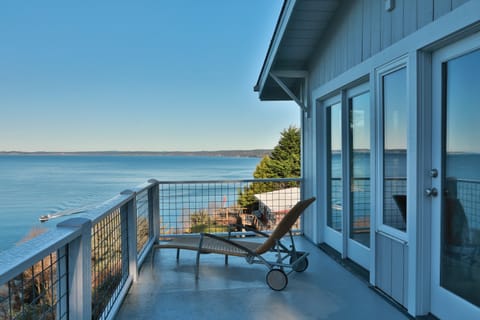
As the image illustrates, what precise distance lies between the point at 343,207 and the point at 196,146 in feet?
121

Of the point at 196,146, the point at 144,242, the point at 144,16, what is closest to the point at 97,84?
the point at 144,16

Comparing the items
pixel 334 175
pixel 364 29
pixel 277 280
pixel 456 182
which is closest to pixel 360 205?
pixel 334 175

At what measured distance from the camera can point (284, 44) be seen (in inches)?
177

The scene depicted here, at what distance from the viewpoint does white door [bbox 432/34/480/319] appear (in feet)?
6.84

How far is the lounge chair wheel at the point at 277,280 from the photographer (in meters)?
3.15

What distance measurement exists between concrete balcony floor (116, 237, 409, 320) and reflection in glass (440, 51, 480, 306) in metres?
0.61

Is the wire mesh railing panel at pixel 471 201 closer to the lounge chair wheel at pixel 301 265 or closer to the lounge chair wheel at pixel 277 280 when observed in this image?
the lounge chair wheel at pixel 277 280

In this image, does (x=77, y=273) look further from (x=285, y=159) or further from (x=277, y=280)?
(x=285, y=159)

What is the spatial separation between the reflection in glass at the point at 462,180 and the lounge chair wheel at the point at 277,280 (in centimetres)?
126

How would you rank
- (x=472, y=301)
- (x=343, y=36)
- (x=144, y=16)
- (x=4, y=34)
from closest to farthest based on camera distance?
(x=472, y=301)
(x=343, y=36)
(x=144, y=16)
(x=4, y=34)

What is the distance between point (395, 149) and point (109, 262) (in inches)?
99.9

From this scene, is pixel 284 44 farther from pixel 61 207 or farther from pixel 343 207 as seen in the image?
pixel 61 207

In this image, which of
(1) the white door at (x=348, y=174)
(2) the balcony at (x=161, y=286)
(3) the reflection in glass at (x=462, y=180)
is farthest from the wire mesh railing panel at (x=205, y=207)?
(3) the reflection in glass at (x=462, y=180)

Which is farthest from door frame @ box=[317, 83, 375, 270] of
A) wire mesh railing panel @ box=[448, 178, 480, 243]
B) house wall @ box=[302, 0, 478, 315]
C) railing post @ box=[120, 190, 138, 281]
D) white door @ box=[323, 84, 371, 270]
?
railing post @ box=[120, 190, 138, 281]
